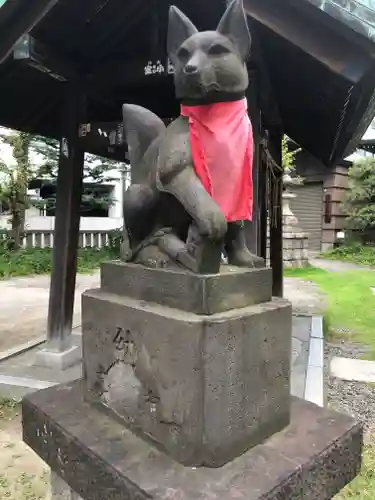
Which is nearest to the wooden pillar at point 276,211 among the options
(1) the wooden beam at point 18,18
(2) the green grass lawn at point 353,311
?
(2) the green grass lawn at point 353,311

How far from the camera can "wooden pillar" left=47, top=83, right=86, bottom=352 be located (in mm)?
4102

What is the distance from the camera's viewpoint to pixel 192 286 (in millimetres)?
1539

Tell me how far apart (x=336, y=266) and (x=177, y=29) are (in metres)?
13.3

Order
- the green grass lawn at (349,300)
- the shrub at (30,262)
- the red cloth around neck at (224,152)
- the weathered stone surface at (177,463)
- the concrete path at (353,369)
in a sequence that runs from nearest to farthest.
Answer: the weathered stone surface at (177,463) → the red cloth around neck at (224,152) → the concrete path at (353,369) → the green grass lawn at (349,300) → the shrub at (30,262)

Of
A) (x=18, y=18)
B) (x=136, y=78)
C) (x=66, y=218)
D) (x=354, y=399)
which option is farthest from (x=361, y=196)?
(x=18, y=18)

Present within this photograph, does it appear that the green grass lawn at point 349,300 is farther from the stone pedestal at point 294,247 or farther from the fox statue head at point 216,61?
the fox statue head at point 216,61

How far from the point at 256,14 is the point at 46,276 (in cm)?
1007

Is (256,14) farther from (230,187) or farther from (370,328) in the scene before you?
(370,328)

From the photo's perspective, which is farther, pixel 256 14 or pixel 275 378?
pixel 256 14

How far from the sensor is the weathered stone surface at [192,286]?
1.52 metres

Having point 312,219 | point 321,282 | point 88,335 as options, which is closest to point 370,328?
point 321,282

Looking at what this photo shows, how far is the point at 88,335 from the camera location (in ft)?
6.23

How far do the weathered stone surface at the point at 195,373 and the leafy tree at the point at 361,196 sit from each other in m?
15.5

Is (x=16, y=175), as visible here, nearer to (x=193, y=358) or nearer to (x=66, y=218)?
(x=66, y=218)
